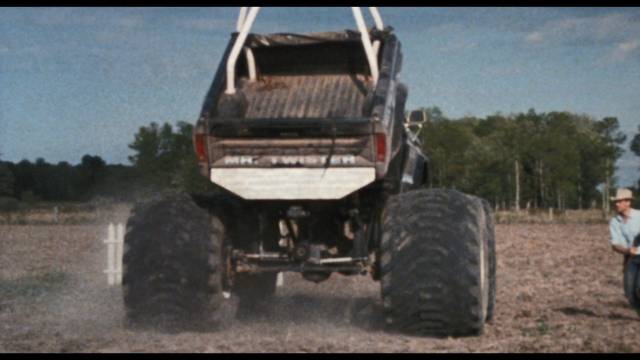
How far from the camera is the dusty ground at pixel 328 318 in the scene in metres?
9.24

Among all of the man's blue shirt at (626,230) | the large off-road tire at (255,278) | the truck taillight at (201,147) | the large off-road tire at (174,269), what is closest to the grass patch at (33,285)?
the large off-road tire at (255,278)

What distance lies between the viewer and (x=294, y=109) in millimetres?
11336

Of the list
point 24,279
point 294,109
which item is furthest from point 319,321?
point 24,279

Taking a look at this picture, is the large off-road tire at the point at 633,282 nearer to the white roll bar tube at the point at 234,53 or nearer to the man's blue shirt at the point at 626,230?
the man's blue shirt at the point at 626,230

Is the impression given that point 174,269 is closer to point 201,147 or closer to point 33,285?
point 201,147

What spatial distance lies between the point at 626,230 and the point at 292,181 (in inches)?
164

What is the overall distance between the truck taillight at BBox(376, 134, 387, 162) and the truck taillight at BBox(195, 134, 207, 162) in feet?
5.56

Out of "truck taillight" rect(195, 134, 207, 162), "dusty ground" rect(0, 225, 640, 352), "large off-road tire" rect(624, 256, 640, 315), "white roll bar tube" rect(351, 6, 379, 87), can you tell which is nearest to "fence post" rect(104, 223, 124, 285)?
"dusty ground" rect(0, 225, 640, 352)

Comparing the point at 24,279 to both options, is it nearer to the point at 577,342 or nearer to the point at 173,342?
the point at 173,342

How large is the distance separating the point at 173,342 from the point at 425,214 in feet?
8.46

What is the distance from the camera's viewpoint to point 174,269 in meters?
10.3

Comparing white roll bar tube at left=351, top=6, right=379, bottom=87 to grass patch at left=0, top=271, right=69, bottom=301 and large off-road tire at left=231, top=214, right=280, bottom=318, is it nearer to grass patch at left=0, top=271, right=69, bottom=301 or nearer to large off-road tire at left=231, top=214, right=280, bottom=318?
large off-road tire at left=231, top=214, right=280, bottom=318

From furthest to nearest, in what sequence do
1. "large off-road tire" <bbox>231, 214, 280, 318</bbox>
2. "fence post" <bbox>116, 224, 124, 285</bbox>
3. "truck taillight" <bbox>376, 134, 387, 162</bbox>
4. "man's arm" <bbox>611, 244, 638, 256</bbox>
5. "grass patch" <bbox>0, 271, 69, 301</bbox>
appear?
1. "fence post" <bbox>116, 224, 124, 285</bbox>
2. "grass patch" <bbox>0, 271, 69, 301</bbox>
3. "man's arm" <bbox>611, 244, 638, 256</bbox>
4. "large off-road tire" <bbox>231, 214, 280, 318</bbox>
5. "truck taillight" <bbox>376, 134, 387, 162</bbox>

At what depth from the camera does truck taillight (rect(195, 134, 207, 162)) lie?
10.2 meters
